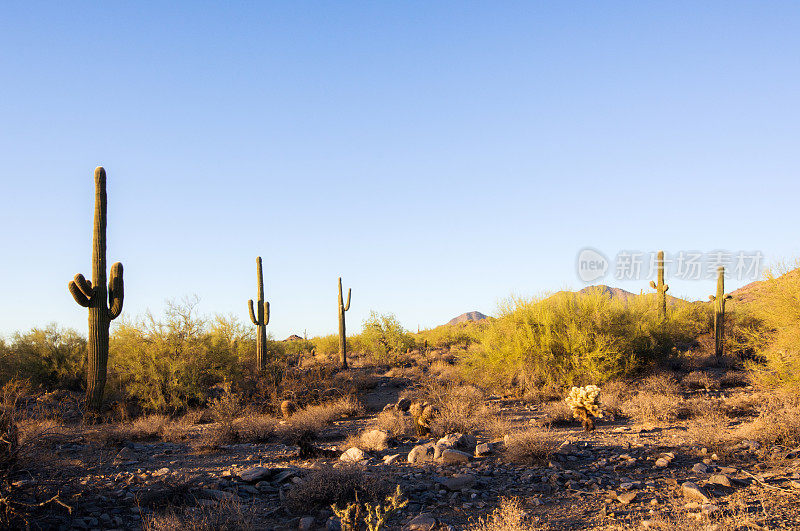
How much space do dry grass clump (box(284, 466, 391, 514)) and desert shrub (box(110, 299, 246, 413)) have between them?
35.3 feet

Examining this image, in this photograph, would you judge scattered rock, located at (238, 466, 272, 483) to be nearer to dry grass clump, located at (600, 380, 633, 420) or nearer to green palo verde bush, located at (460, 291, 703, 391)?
dry grass clump, located at (600, 380, 633, 420)

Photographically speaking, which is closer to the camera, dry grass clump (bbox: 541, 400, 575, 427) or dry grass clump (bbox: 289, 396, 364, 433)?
dry grass clump (bbox: 289, 396, 364, 433)

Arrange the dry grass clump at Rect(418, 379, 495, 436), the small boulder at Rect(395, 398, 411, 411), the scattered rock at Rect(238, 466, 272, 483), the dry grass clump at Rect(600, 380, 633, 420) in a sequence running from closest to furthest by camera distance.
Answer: the scattered rock at Rect(238, 466, 272, 483) < the dry grass clump at Rect(418, 379, 495, 436) < the dry grass clump at Rect(600, 380, 633, 420) < the small boulder at Rect(395, 398, 411, 411)

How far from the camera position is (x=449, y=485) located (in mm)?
6129

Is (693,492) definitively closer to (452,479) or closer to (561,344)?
(452,479)

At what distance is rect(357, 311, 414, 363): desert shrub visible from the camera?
94.0 feet

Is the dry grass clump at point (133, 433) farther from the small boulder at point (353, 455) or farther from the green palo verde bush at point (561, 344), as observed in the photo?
the green palo verde bush at point (561, 344)

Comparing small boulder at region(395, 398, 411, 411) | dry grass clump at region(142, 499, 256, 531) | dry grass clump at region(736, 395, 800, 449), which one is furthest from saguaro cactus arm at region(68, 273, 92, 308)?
dry grass clump at region(736, 395, 800, 449)

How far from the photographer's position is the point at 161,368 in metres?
15.7

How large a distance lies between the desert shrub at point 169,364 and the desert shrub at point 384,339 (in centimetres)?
1170

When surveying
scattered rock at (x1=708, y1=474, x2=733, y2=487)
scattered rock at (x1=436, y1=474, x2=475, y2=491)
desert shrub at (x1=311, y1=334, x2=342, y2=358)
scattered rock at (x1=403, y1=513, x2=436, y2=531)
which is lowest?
desert shrub at (x1=311, y1=334, x2=342, y2=358)

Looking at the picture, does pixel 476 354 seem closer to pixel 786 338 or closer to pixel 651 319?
pixel 651 319

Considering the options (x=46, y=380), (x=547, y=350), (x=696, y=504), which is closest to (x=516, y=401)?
(x=547, y=350)

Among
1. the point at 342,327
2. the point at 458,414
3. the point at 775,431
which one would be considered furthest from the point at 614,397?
the point at 342,327
